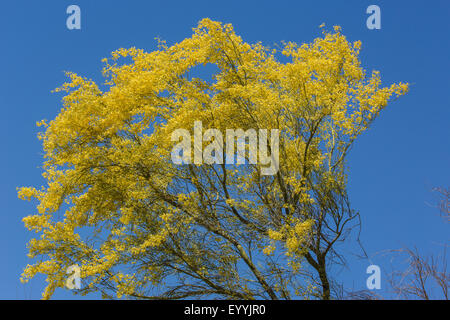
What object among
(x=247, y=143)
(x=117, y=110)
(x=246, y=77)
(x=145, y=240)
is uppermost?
(x=246, y=77)

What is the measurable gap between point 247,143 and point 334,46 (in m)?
3.15

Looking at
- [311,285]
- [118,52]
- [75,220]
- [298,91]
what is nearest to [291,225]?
[311,285]

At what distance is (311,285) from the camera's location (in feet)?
32.3

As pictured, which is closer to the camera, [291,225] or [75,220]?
[291,225]

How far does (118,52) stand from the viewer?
1185 cm

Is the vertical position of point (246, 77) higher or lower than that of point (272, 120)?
higher

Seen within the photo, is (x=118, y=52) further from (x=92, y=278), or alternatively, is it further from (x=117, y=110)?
(x=92, y=278)

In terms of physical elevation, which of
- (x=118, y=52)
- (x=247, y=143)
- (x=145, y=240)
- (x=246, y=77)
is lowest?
(x=145, y=240)
